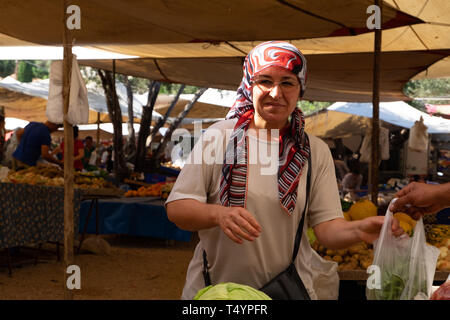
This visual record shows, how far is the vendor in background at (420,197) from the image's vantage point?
6.14 feet

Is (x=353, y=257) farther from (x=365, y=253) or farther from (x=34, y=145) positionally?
(x=34, y=145)

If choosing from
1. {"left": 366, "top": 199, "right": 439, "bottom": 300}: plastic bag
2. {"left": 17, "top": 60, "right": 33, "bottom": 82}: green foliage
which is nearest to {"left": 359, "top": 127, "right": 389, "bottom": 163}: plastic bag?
{"left": 366, "top": 199, "right": 439, "bottom": 300}: plastic bag

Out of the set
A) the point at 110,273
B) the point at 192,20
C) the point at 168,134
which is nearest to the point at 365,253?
the point at 192,20

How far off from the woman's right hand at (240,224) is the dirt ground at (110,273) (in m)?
4.11

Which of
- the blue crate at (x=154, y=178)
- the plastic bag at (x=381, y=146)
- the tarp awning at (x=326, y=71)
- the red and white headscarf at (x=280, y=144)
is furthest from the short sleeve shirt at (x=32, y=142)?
the plastic bag at (x=381, y=146)

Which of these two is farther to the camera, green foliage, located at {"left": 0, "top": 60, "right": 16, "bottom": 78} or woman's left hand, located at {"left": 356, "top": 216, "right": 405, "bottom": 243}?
green foliage, located at {"left": 0, "top": 60, "right": 16, "bottom": 78}

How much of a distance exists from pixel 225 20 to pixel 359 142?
13818 mm

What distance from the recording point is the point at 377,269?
1596 millimetres

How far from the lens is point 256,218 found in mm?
1938

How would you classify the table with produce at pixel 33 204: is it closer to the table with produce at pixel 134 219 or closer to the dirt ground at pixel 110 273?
the dirt ground at pixel 110 273

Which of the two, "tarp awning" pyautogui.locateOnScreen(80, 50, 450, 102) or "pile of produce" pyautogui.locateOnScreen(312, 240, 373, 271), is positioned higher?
"tarp awning" pyautogui.locateOnScreen(80, 50, 450, 102)

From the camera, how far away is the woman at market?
1.91m

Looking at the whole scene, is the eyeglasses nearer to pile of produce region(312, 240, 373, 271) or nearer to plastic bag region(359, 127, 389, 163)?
pile of produce region(312, 240, 373, 271)

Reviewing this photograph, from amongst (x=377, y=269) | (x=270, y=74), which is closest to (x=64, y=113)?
(x=270, y=74)
